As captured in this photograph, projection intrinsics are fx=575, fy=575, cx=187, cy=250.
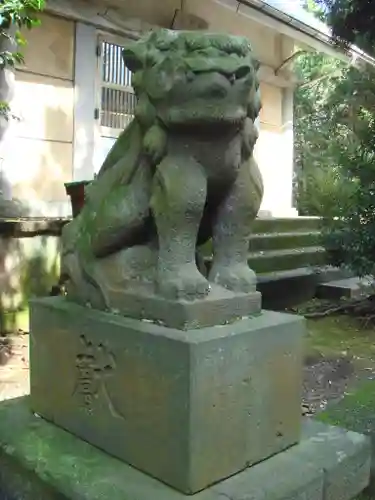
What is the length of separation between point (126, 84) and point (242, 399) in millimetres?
4839

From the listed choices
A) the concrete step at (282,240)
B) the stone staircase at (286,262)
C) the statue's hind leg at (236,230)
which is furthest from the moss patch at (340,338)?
the statue's hind leg at (236,230)

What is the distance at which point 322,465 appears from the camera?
5.67 feet

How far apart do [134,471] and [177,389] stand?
32cm

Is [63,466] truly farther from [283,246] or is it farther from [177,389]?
[283,246]

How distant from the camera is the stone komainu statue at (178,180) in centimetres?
154

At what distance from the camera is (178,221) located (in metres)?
1.62

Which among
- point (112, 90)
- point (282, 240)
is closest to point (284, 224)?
point (282, 240)

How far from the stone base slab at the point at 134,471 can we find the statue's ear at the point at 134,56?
45.5 inches

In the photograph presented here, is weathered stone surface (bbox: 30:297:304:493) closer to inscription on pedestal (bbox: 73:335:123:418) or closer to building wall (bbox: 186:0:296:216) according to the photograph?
inscription on pedestal (bbox: 73:335:123:418)

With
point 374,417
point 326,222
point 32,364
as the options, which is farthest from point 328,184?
point 32,364

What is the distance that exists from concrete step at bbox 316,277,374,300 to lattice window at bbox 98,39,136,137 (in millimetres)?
2575

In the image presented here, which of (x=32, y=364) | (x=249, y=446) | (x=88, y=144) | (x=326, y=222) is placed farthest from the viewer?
(x=88, y=144)

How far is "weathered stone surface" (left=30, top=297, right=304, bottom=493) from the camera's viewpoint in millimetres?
1493

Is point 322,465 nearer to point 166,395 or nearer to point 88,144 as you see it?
point 166,395
